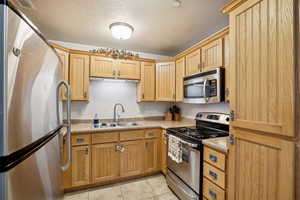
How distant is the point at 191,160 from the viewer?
174cm

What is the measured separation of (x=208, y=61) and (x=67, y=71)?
230 centimetres

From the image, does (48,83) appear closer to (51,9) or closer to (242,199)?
(51,9)

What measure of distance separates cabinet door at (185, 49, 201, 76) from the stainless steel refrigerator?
201 centimetres

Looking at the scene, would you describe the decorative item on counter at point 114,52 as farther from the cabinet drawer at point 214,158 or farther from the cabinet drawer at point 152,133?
the cabinet drawer at point 214,158

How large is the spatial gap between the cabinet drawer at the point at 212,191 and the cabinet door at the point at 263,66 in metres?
0.73

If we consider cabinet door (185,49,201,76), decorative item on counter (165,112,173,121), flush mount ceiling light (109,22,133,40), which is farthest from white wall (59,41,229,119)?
flush mount ceiling light (109,22,133,40)

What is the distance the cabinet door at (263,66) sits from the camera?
863mm

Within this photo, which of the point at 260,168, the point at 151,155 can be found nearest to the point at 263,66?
the point at 260,168

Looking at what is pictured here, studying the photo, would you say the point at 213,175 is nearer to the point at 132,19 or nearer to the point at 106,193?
the point at 106,193

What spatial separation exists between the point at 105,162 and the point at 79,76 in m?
1.55

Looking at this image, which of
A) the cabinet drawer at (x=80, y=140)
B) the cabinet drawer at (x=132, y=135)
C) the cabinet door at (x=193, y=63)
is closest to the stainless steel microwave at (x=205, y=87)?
the cabinet door at (x=193, y=63)

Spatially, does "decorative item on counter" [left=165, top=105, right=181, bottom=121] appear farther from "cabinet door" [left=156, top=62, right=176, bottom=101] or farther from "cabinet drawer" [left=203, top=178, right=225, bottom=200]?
"cabinet drawer" [left=203, top=178, right=225, bottom=200]

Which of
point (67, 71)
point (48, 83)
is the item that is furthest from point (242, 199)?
point (67, 71)

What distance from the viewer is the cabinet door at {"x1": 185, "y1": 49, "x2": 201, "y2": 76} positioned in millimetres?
2261
